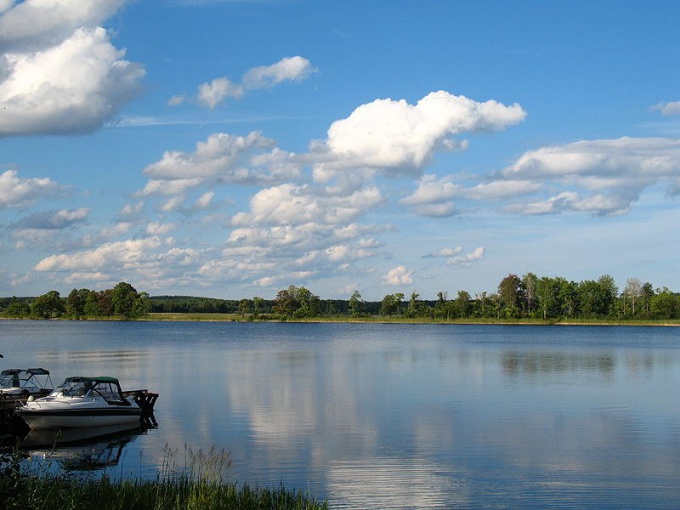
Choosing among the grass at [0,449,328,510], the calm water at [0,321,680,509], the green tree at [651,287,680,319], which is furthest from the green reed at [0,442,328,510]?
the green tree at [651,287,680,319]

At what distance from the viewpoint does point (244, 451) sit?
2586 centimetres

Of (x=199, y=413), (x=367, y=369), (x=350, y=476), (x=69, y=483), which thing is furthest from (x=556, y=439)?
(x=367, y=369)

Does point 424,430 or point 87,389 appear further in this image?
point 87,389

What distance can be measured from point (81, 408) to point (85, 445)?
7.96 feet

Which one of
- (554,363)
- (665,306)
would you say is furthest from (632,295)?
(554,363)

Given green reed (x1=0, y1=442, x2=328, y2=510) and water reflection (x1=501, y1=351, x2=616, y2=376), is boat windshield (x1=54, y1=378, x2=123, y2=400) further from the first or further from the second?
water reflection (x1=501, y1=351, x2=616, y2=376)

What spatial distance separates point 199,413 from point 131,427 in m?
4.35

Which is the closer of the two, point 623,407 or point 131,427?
point 131,427

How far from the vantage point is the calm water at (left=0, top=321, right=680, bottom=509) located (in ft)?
69.9

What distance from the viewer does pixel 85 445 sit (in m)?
28.7

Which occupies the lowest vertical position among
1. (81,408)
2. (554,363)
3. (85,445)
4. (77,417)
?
(554,363)

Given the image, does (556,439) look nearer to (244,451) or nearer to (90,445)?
(244,451)

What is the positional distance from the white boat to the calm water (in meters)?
1.62

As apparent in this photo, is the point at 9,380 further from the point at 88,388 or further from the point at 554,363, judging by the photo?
the point at 554,363
